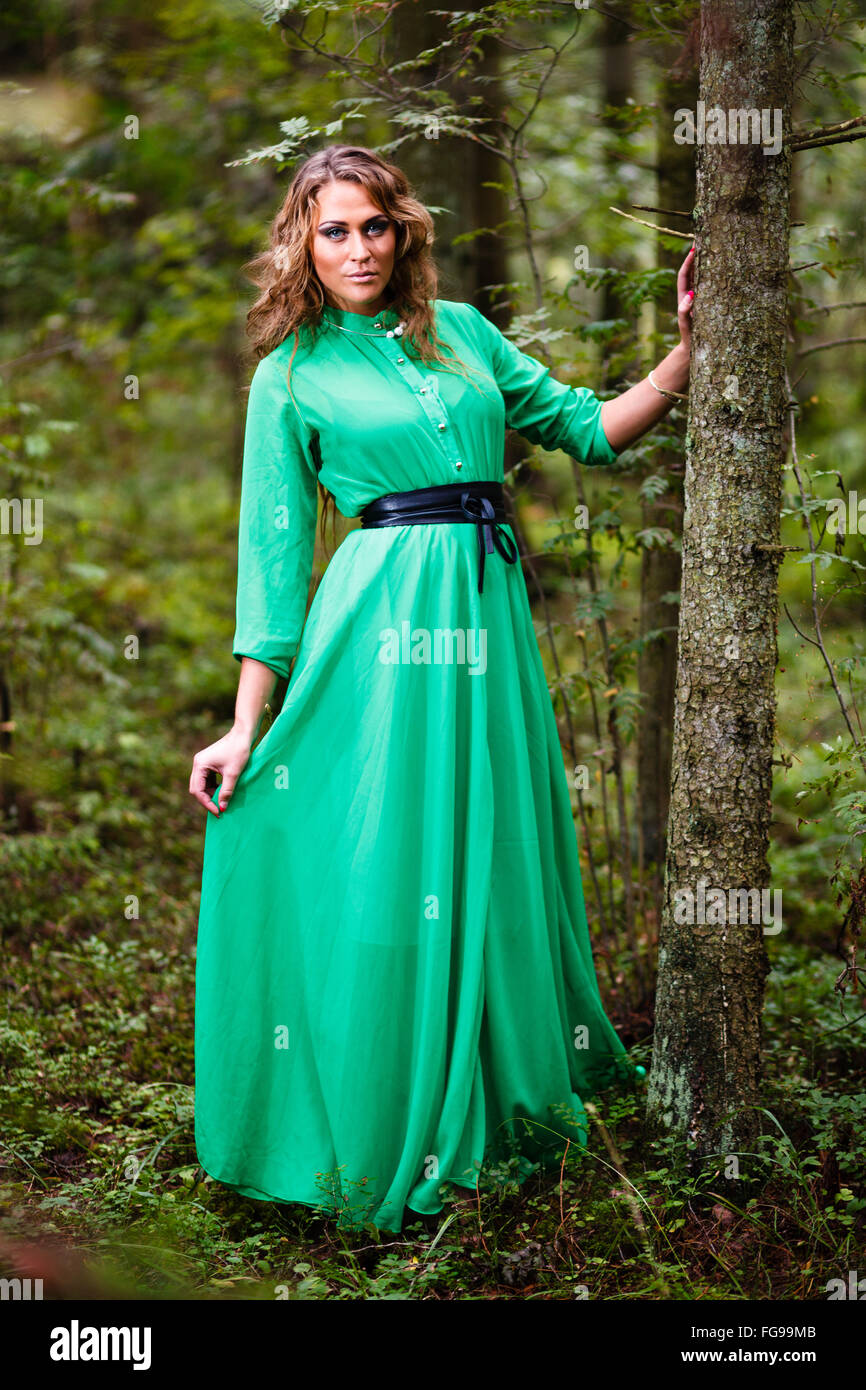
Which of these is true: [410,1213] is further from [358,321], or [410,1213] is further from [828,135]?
[828,135]

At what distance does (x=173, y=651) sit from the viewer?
21.8ft

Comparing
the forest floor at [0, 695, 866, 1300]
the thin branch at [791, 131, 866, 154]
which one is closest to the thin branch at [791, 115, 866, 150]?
the thin branch at [791, 131, 866, 154]

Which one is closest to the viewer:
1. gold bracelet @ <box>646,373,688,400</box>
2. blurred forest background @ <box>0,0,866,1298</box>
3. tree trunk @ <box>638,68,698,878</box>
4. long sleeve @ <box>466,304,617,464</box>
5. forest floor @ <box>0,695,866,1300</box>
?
forest floor @ <box>0,695,866,1300</box>

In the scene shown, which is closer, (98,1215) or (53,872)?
(98,1215)

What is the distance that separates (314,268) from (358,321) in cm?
15

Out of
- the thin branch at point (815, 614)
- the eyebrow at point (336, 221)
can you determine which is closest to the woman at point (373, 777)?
the eyebrow at point (336, 221)

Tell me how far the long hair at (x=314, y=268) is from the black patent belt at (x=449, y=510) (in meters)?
0.28

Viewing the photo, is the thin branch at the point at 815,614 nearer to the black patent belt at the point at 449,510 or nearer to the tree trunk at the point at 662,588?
the tree trunk at the point at 662,588

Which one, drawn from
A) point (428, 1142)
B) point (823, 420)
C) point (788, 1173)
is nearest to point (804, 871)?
point (788, 1173)

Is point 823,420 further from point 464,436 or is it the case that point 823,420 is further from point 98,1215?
point 98,1215

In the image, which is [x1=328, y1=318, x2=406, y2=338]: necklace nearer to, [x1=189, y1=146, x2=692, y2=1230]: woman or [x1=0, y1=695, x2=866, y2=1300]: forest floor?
[x1=189, y1=146, x2=692, y2=1230]: woman

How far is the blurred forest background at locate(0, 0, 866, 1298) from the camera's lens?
230 cm

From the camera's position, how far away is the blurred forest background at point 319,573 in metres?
2.30

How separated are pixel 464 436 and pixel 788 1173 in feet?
5.75
